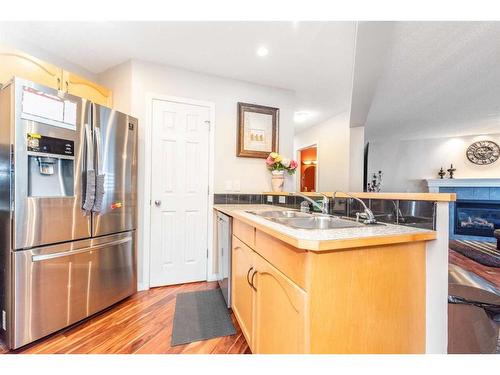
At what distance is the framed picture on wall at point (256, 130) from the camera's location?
255 cm

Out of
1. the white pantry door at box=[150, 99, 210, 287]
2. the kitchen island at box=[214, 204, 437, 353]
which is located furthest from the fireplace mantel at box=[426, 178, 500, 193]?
the white pantry door at box=[150, 99, 210, 287]

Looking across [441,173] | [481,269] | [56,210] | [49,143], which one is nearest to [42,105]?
[49,143]

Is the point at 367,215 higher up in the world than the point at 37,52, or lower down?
lower down

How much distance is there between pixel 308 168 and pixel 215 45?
3.16 meters

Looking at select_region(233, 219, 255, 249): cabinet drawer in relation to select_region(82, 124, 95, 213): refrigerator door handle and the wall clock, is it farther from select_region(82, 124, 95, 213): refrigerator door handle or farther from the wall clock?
the wall clock

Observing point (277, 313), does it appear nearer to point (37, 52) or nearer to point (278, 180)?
point (278, 180)

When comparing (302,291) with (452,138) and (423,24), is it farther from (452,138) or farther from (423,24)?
(452,138)

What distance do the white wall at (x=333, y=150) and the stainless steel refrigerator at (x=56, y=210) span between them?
3.06 meters

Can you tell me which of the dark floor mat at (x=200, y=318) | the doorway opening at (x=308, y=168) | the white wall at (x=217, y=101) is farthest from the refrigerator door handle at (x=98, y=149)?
the doorway opening at (x=308, y=168)

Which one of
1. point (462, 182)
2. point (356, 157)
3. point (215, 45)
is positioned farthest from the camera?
point (462, 182)

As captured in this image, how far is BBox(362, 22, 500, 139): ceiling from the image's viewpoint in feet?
4.63

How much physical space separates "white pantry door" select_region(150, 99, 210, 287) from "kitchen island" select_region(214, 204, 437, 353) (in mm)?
1428

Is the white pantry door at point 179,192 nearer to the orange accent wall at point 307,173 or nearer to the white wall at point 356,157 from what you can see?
the white wall at point 356,157

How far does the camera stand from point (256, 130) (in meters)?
2.61
